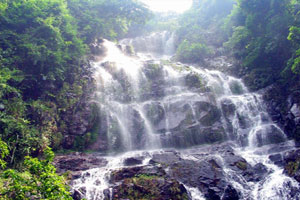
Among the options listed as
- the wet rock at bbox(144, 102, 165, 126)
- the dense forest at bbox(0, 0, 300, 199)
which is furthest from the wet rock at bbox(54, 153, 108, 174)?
the wet rock at bbox(144, 102, 165, 126)

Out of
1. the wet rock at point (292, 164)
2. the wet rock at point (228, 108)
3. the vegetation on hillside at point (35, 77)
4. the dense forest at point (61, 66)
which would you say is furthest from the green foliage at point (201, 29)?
the wet rock at point (292, 164)

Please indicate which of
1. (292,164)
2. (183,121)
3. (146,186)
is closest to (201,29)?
(183,121)

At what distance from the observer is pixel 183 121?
16.8 metres

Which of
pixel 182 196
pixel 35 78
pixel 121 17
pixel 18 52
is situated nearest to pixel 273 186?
pixel 182 196

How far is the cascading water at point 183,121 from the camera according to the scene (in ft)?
36.5

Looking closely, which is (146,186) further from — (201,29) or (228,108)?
(201,29)

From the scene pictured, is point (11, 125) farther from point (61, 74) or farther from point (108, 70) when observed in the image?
point (108, 70)

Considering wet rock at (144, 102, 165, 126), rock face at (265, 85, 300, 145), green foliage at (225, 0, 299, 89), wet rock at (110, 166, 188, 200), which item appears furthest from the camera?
green foliage at (225, 0, 299, 89)

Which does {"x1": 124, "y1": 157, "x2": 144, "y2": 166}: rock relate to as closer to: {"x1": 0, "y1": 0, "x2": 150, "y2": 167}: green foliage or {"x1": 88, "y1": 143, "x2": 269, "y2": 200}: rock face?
{"x1": 88, "y1": 143, "x2": 269, "y2": 200}: rock face

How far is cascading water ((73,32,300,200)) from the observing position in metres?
11.1

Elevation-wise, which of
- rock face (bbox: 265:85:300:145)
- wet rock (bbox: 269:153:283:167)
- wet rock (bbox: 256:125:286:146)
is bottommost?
wet rock (bbox: 269:153:283:167)

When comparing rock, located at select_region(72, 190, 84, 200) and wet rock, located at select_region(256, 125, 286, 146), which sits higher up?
wet rock, located at select_region(256, 125, 286, 146)

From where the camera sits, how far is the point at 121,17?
96.8ft

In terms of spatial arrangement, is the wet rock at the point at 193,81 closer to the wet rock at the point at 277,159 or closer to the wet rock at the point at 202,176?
the wet rock at the point at 277,159
